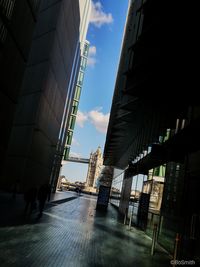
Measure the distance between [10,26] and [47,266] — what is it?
1514 centimetres

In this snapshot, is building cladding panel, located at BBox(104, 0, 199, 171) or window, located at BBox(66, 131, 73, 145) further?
window, located at BBox(66, 131, 73, 145)

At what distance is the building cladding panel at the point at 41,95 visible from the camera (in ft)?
110

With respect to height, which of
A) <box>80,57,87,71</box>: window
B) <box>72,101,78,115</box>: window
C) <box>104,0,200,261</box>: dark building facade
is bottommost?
<box>104,0,200,261</box>: dark building facade

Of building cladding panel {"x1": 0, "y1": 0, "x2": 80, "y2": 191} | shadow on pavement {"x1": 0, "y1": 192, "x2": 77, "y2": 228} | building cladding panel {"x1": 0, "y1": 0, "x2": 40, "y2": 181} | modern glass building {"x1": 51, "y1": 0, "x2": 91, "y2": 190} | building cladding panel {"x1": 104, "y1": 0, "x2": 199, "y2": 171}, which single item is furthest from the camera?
modern glass building {"x1": 51, "y1": 0, "x2": 91, "y2": 190}

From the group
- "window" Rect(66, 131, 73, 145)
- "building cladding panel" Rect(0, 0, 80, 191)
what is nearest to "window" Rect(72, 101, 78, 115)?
"window" Rect(66, 131, 73, 145)

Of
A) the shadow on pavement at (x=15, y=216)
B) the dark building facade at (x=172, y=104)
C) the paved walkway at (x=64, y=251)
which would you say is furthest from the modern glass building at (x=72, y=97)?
the paved walkway at (x=64, y=251)

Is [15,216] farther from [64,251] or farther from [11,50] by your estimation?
[11,50]

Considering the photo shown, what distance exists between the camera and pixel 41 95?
34.1m

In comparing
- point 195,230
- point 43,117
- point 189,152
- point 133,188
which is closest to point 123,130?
point 133,188

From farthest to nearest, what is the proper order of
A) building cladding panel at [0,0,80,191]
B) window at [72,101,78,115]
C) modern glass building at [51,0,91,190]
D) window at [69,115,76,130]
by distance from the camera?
1. window at [72,101,78,115]
2. window at [69,115,76,130]
3. modern glass building at [51,0,91,190]
4. building cladding panel at [0,0,80,191]

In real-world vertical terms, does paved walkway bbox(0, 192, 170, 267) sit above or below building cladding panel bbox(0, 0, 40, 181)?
below

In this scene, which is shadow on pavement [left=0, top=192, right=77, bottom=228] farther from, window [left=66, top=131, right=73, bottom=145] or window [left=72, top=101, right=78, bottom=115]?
window [left=72, top=101, right=78, bottom=115]

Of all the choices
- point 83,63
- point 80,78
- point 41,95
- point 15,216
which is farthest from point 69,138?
point 15,216

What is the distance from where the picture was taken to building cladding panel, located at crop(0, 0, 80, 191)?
3341 cm
